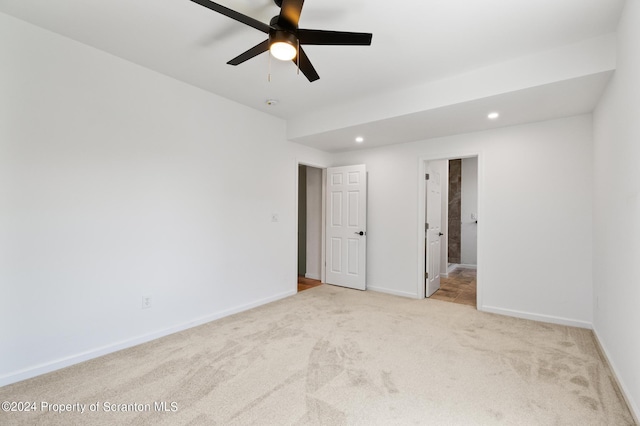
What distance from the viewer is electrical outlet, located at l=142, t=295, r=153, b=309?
2900 millimetres

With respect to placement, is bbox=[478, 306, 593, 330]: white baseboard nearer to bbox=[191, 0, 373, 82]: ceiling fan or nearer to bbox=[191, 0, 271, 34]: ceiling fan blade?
bbox=[191, 0, 373, 82]: ceiling fan

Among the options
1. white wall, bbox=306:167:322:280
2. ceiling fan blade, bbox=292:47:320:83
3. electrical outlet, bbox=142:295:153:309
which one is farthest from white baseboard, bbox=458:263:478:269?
electrical outlet, bbox=142:295:153:309

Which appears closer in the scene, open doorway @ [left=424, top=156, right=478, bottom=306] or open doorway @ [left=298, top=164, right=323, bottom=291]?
open doorway @ [left=424, top=156, right=478, bottom=306]

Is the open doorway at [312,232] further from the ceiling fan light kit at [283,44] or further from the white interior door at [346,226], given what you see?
the ceiling fan light kit at [283,44]

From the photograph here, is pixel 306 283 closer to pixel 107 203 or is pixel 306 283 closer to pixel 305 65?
pixel 107 203

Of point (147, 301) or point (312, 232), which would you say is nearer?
point (147, 301)

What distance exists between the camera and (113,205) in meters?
2.71

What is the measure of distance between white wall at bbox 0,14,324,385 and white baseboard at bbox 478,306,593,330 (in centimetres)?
311

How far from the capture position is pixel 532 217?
3588 mm

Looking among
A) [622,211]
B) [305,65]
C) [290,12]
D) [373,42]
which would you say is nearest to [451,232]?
[622,211]

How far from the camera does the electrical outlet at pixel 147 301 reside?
2.90 meters

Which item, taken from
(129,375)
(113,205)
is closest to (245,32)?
(113,205)

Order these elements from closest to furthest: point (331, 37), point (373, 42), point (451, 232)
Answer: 1. point (331, 37)
2. point (373, 42)
3. point (451, 232)

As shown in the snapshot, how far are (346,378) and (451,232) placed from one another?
6.03 m
